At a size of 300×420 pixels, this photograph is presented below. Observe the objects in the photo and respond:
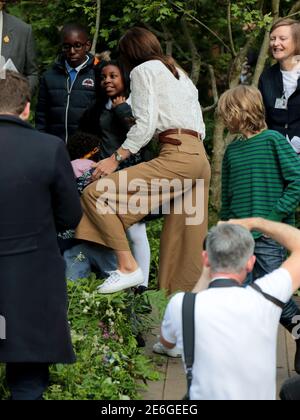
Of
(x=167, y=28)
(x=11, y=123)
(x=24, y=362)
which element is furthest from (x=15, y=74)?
(x=167, y=28)

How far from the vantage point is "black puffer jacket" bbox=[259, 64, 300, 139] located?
7156mm

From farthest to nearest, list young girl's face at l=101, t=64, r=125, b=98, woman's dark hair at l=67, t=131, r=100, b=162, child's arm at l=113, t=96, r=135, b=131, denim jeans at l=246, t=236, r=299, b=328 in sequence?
young girl's face at l=101, t=64, r=125, b=98 < child's arm at l=113, t=96, r=135, b=131 < woman's dark hair at l=67, t=131, r=100, b=162 < denim jeans at l=246, t=236, r=299, b=328

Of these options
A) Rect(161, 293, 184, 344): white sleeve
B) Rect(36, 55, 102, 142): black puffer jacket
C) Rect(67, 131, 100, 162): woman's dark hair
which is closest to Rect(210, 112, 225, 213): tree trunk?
Rect(36, 55, 102, 142): black puffer jacket

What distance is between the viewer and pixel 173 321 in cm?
437

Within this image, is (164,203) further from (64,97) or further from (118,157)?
(64,97)

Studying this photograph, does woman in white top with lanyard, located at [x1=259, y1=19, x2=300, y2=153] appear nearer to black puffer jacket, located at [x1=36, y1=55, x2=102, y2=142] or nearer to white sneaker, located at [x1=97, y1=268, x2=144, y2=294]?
black puffer jacket, located at [x1=36, y1=55, x2=102, y2=142]

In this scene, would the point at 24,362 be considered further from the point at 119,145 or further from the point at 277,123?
the point at 277,123

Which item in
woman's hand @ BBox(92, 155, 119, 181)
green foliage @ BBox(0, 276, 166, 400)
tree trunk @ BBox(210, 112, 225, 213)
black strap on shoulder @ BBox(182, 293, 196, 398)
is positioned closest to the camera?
black strap on shoulder @ BBox(182, 293, 196, 398)

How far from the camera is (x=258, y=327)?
4.29m

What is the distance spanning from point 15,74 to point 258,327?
1783 mm

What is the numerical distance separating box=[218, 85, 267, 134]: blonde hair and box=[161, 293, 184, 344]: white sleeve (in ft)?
6.97

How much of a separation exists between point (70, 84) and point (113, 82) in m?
0.72

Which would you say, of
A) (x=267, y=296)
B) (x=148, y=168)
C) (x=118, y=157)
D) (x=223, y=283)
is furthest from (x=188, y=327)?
(x=118, y=157)

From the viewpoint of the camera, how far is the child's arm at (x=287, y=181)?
6.20 meters
